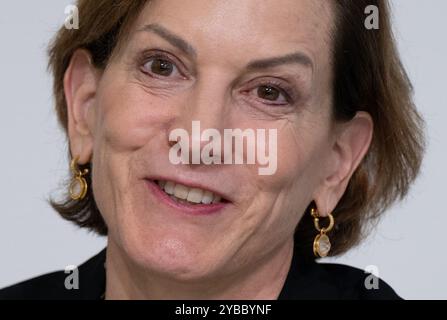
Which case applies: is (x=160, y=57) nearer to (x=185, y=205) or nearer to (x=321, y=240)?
(x=185, y=205)

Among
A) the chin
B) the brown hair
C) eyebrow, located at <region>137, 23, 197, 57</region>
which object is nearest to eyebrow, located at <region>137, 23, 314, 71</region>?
eyebrow, located at <region>137, 23, 197, 57</region>

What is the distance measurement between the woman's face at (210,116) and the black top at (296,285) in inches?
9.2

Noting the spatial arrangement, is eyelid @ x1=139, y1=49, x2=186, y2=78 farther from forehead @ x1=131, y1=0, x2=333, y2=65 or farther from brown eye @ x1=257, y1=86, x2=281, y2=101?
brown eye @ x1=257, y1=86, x2=281, y2=101

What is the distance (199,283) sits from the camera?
2469 millimetres

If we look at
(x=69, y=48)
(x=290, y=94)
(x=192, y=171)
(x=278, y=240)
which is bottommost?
(x=278, y=240)

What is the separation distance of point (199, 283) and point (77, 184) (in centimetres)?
53

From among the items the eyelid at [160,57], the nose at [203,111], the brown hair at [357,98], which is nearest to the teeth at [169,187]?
the nose at [203,111]

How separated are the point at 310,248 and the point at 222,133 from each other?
0.68 meters

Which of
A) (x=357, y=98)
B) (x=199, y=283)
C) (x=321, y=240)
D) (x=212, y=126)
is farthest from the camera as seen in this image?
(x=321, y=240)

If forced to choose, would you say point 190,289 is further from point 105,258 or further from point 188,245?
point 105,258

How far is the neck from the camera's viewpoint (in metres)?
2.49

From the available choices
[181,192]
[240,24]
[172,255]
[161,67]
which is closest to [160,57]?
[161,67]
